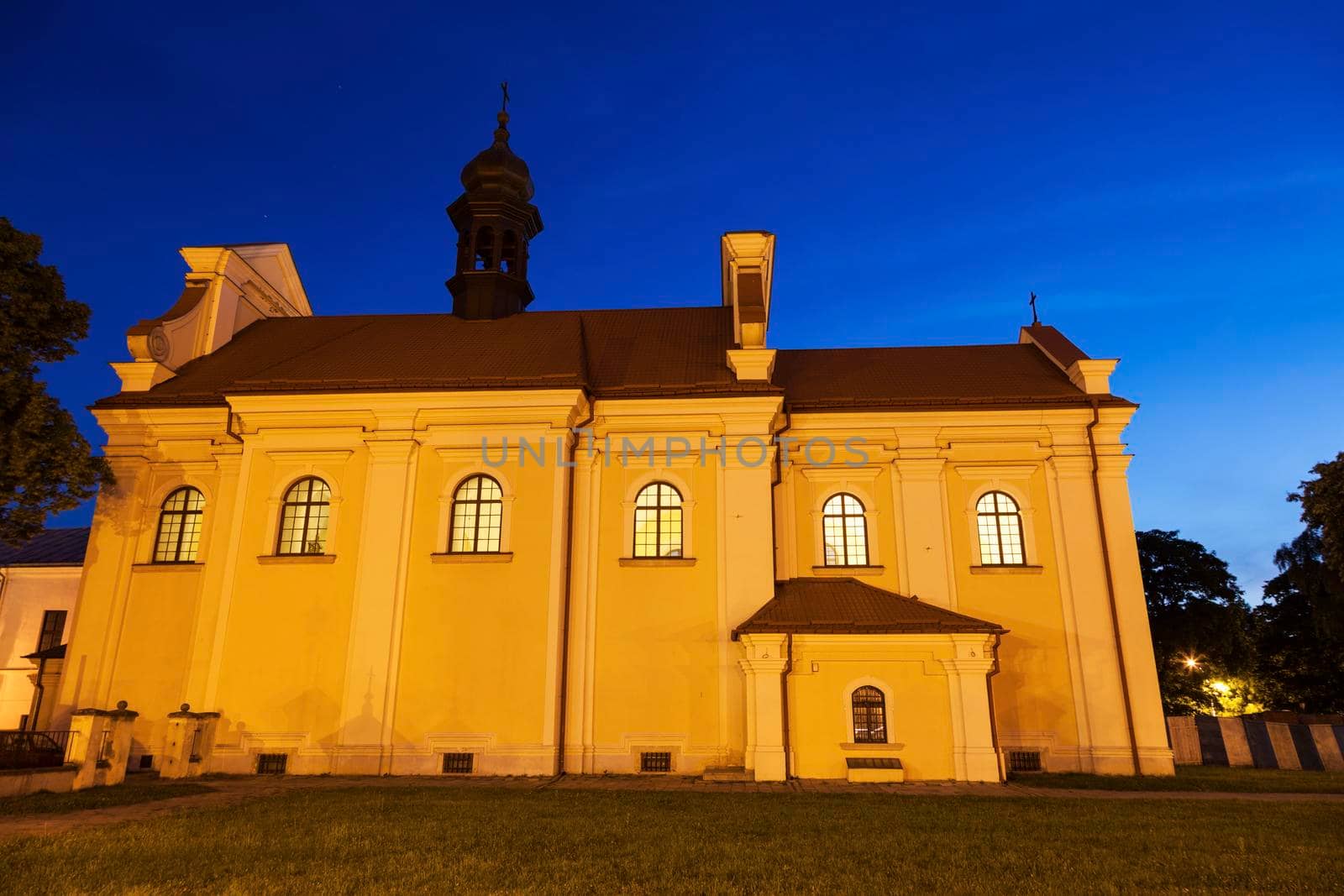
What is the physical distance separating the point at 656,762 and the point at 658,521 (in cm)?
486

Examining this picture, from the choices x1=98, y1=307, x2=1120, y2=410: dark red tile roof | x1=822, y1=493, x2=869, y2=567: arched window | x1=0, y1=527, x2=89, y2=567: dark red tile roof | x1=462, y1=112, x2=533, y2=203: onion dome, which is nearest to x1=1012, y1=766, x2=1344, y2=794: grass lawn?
x1=822, y1=493, x2=869, y2=567: arched window

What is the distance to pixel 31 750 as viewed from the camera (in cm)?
1380

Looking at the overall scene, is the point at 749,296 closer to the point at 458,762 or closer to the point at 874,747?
the point at 874,747

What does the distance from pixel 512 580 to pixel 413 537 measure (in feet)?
8.02

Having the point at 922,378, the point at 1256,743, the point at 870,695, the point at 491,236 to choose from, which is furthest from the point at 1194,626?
the point at 491,236

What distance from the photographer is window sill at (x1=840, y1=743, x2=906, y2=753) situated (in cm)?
1498

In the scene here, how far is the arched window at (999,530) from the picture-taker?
18531 millimetres

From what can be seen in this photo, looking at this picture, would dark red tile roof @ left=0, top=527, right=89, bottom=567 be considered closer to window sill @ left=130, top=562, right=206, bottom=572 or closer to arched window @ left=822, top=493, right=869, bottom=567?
window sill @ left=130, top=562, right=206, bottom=572

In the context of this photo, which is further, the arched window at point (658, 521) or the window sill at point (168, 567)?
the window sill at point (168, 567)

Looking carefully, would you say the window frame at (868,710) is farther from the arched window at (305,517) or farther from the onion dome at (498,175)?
the onion dome at (498,175)

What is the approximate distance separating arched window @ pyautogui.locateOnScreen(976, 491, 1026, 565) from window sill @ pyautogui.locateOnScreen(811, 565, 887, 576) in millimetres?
2405

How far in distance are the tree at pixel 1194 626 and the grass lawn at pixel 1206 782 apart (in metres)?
14.4

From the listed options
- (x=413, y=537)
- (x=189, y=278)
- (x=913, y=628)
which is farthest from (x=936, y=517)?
(x=189, y=278)

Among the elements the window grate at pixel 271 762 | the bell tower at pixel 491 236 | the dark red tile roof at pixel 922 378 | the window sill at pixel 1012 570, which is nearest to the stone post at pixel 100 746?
the window grate at pixel 271 762
